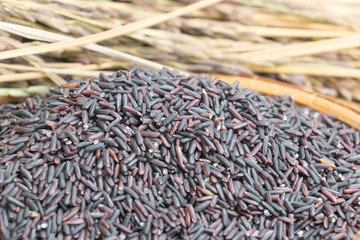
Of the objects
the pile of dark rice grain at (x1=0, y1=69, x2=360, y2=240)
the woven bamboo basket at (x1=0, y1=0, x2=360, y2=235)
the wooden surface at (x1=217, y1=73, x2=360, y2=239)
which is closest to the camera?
the pile of dark rice grain at (x1=0, y1=69, x2=360, y2=240)

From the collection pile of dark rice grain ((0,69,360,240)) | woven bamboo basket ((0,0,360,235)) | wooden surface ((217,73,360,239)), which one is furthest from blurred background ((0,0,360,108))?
pile of dark rice grain ((0,69,360,240))

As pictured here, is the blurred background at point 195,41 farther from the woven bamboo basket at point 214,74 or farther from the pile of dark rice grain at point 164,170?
the pile of dark rice grain at point 164,170

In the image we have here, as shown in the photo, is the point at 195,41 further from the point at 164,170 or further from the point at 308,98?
the point at 164,170

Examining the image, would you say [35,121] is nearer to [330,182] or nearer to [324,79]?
[330,182]

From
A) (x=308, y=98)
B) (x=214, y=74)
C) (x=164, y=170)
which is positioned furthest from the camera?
(x=214, y=74)

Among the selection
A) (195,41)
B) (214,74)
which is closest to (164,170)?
(214,74)

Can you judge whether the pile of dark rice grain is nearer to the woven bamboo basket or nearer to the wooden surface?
the woven bamboo basket

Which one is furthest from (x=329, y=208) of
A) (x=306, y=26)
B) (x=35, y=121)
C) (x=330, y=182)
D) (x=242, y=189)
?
(x=306, y=26)
